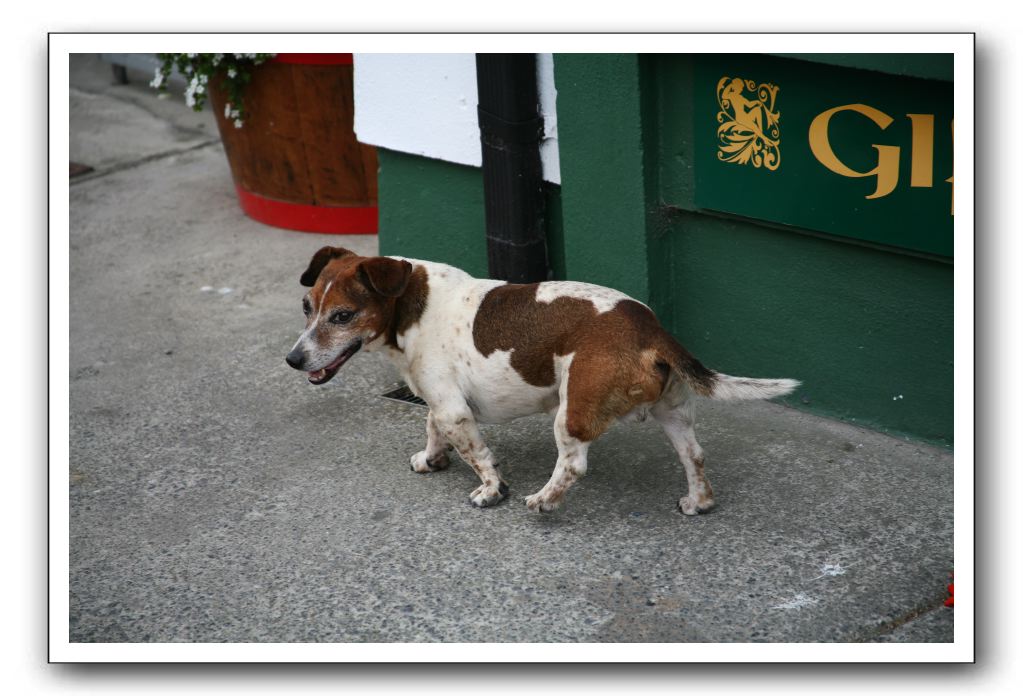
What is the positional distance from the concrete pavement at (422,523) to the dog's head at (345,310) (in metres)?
0.64

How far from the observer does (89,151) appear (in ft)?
31.1

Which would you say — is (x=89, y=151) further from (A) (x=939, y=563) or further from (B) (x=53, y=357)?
A: (A) (x=939, y=563)

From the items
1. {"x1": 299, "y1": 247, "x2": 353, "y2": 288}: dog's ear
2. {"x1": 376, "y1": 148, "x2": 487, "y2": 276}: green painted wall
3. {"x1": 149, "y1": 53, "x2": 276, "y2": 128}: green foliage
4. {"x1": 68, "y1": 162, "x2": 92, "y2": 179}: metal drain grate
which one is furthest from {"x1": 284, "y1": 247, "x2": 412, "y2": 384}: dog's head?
{"x1": 68, "y1": 162, "x2": 92, "y2": 179}: metal drain grate

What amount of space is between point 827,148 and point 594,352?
4.31 ft

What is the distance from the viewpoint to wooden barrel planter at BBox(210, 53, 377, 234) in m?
7.24

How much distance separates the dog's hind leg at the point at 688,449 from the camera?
15.0 ft

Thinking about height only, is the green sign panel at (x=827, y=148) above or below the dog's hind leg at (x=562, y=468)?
above

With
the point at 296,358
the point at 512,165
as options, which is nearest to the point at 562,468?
the point at 296,358

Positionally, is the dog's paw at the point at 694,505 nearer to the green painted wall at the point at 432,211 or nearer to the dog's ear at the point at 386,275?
the dog's ear at the point at 386,275

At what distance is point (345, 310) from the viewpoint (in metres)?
4.65

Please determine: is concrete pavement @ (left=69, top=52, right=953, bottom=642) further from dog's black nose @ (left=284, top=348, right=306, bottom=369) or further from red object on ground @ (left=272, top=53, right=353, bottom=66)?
red object on ground @ (left=272, top=53, right=353, bottom=66)

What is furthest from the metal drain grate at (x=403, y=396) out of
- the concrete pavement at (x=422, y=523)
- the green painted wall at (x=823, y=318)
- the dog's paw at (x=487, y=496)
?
the green painted wall at (x=823, y=318)
